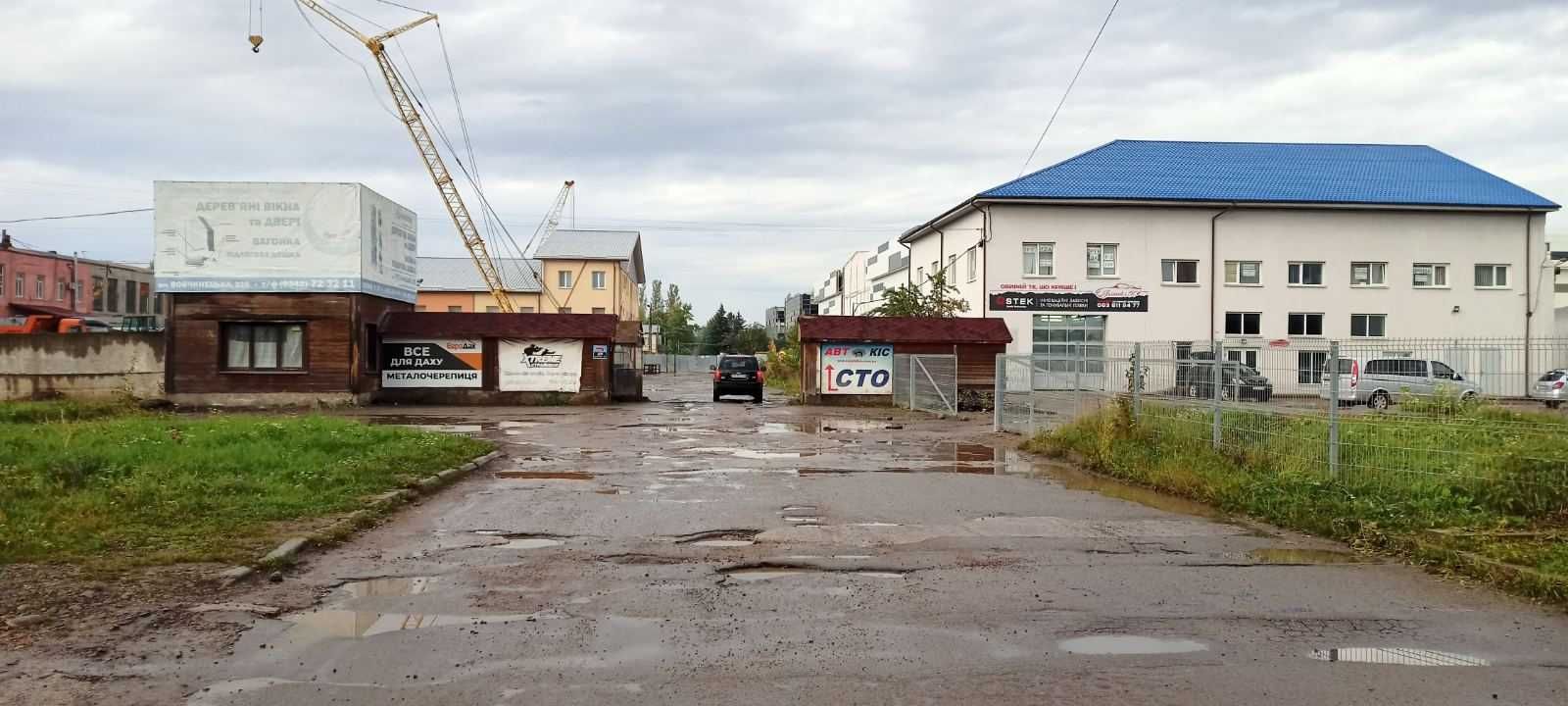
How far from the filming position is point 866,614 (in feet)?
21.6

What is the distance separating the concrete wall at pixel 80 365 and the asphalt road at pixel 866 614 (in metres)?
24.0

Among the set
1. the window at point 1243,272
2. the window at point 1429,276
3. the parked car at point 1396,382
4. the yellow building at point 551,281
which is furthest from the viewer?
the yellow building at point 551,281

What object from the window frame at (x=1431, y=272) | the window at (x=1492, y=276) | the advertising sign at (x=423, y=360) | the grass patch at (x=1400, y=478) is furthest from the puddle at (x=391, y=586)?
the window at (x=1492, y=276)

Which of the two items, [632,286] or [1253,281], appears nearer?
[1253,281]

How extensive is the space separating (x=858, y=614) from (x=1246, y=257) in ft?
127

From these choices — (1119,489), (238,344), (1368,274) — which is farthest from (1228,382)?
(1368,274)

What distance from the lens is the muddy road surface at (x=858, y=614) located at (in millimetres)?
5137

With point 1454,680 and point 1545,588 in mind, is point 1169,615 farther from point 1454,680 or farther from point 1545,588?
point 1545,588

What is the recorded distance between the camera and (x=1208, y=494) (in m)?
11.7

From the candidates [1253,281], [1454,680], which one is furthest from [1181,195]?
[1454,680]

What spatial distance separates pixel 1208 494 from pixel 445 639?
8.55 metres

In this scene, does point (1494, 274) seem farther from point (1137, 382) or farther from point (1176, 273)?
point (1137, 382)

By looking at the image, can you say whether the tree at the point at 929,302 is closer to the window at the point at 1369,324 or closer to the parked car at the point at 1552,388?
the window at the point at 1369,324

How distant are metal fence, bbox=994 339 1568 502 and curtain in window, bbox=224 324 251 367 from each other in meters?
25.9
